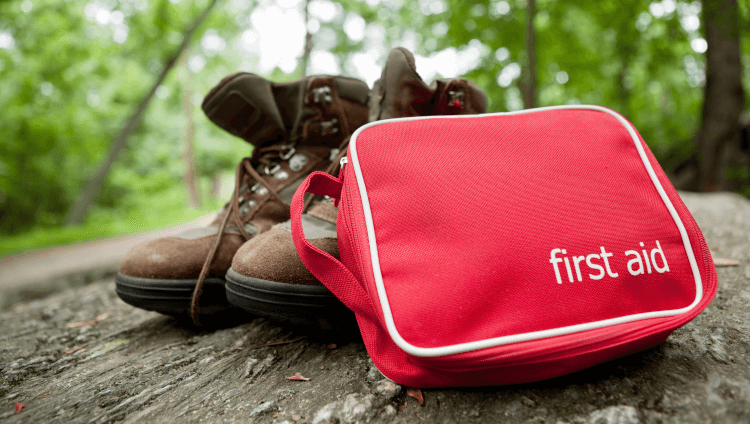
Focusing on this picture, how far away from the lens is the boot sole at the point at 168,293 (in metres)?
0.97

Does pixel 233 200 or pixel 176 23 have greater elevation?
pixel 176 23

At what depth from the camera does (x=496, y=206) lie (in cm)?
67

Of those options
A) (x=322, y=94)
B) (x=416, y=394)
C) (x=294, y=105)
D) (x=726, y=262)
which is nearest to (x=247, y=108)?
(x=294, y=105)

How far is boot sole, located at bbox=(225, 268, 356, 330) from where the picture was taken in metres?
0.81

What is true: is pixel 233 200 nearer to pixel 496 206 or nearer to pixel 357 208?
pixel 357 208

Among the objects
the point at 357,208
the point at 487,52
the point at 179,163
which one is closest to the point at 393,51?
the point at 357,208

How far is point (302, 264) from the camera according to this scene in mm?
828

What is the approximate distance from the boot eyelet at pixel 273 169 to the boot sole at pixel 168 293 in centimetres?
36

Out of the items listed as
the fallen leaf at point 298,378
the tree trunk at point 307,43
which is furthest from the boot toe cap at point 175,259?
the tree trunk at point 307,43

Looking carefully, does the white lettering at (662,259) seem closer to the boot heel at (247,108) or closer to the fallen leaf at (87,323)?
the boot heel at (247,108)

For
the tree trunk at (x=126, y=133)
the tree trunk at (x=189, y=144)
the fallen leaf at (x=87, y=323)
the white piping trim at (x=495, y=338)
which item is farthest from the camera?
the tree trunk at (x=189, y=144)

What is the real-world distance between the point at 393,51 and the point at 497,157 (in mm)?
478

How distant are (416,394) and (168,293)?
673mm

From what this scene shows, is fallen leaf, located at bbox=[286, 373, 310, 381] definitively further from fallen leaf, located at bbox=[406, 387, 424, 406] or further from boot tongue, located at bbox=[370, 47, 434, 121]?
boot tongue, located at bbox=[370, 47, 434, 121]
